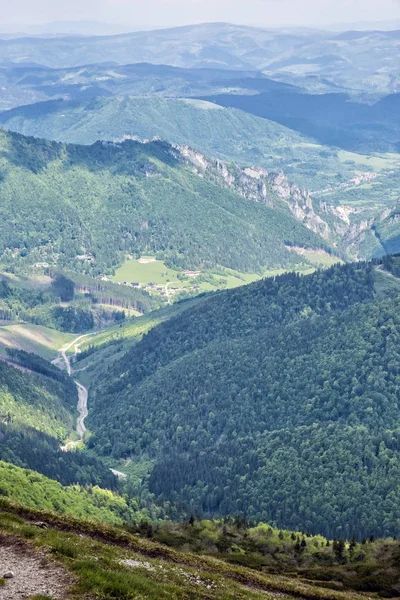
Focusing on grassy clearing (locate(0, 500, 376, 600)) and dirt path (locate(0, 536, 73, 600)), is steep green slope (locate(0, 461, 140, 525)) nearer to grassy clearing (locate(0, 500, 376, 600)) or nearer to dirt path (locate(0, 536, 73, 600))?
grassy clearing (locate(0, 500, 376, 600))

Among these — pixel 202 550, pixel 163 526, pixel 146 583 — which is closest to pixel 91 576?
pixel 146 583

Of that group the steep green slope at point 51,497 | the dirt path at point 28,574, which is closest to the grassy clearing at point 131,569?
the dirt path at point 28,574

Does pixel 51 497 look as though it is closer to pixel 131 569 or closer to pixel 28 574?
pixel 131 569

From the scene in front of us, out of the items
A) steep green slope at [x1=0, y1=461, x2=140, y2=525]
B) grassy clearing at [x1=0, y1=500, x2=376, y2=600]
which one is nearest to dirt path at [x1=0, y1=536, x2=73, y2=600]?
grassy clearing at [x1=0, y1=500, x2=376, y2=600]

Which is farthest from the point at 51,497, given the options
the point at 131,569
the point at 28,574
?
the point at 28,574

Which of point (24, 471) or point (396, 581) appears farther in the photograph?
point (24, 471)

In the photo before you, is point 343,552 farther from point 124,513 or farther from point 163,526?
point 124,513
